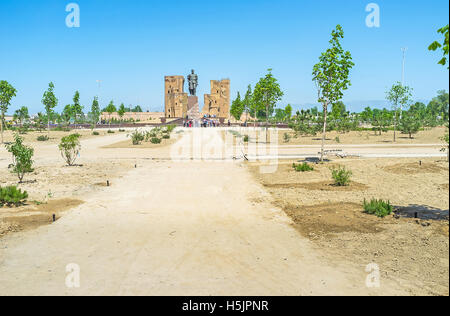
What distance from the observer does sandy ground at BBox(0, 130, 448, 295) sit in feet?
17.3

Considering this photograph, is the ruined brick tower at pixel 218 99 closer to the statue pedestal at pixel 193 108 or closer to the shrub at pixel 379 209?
the statue pedestal at pixel 193 108

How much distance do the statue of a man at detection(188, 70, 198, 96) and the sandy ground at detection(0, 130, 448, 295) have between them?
106m

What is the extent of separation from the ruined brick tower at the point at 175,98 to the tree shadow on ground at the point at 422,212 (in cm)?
10244

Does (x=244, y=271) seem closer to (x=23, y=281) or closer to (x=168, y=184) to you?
(x=23, y=281)

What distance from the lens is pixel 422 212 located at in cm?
887

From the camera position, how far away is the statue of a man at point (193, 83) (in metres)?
115

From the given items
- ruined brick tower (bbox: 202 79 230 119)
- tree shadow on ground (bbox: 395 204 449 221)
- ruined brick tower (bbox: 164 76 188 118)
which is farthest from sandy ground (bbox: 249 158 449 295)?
ruined brick tower (bbox: 202 79 230 119)

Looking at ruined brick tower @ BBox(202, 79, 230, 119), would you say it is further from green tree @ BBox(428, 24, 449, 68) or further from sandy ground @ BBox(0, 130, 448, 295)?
green tree @ BBox(428, 24, 449, 68)

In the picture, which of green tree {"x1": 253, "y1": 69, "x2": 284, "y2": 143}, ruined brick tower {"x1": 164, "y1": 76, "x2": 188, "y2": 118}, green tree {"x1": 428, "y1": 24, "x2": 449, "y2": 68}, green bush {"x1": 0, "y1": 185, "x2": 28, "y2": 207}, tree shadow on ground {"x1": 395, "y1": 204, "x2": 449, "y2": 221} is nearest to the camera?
green tree {"x1": 428, "y1": 24, "x2": 449, "y2": 68}

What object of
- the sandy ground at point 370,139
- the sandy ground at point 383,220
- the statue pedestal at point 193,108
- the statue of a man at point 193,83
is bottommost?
the sandy ground at point 383,220

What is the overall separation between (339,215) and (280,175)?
21.5 ft

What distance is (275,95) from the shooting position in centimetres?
3045

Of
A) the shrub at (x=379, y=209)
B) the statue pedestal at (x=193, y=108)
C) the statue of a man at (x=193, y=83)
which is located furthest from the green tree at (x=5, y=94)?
the statue of a man at (x=193, y=83)
